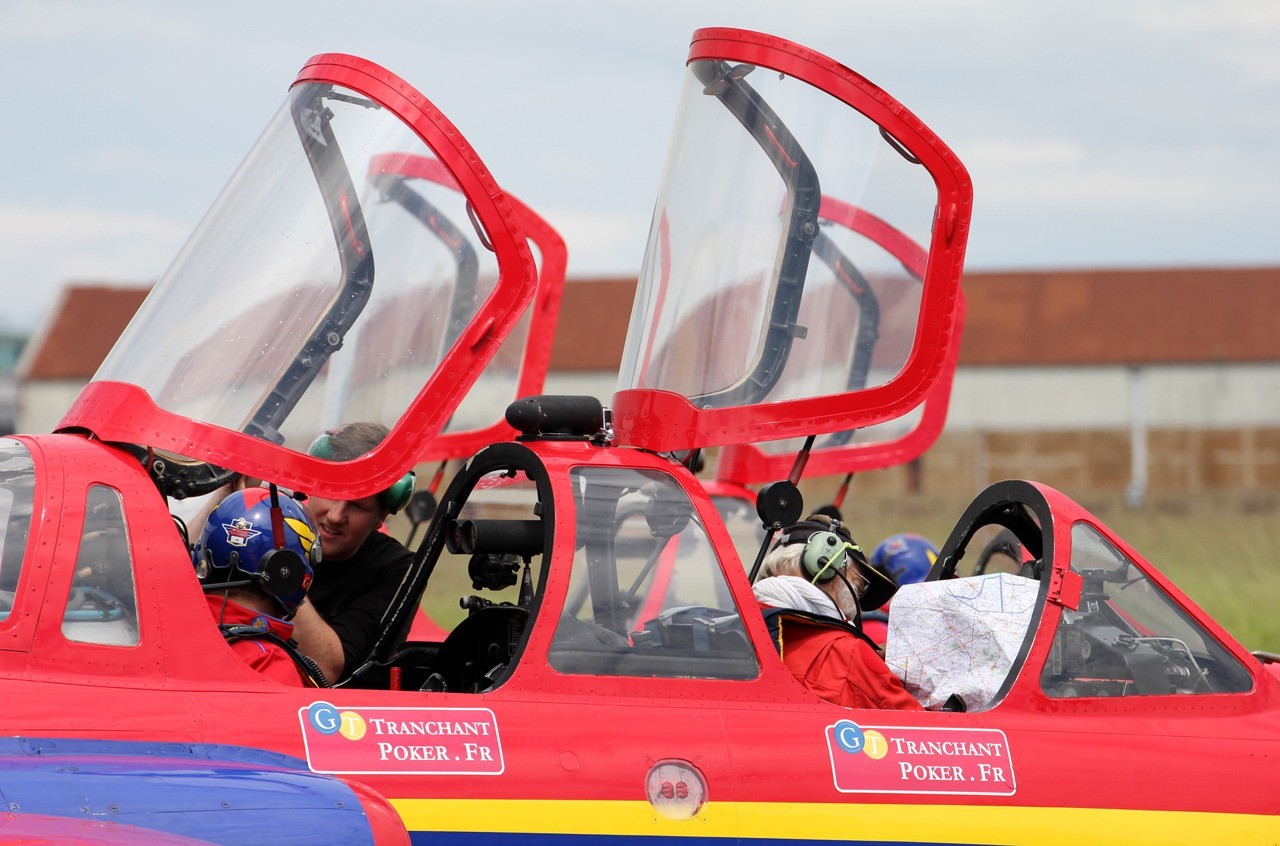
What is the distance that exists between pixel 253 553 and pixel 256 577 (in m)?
0.10

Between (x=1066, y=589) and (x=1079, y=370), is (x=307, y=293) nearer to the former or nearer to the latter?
(x=1066, y=589)

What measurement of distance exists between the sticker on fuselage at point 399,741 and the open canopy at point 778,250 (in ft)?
4.56

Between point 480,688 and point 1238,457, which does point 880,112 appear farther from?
point 1238,457

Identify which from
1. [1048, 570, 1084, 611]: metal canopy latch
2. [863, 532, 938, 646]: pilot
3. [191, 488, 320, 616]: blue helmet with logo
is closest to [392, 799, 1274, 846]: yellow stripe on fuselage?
[1048, 570, 1084, 611]: metal canopy latch

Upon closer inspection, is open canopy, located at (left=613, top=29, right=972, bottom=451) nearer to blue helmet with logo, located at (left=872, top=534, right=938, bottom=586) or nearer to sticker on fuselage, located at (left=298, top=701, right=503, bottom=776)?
sticker on fuselage, located at (left=298, top=701, right=503, bottom=776)

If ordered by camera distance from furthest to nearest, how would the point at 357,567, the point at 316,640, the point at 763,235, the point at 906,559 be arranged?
the point at 906,559, the point at 357,567, the point at 763,235, the point at 316,640

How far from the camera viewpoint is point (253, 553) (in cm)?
464

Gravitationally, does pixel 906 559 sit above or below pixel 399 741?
below

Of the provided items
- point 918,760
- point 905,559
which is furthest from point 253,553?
point 905,559

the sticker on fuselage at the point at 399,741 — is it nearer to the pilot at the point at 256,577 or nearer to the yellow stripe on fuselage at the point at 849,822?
the yellow stripe on fuselage at the point at 849,822

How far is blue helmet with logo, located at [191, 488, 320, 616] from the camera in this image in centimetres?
455

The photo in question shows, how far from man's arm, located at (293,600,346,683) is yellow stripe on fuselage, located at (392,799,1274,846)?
3.43 ft

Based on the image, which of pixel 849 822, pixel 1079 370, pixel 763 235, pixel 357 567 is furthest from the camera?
pixel 1079 370

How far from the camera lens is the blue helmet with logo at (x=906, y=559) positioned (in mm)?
8164
